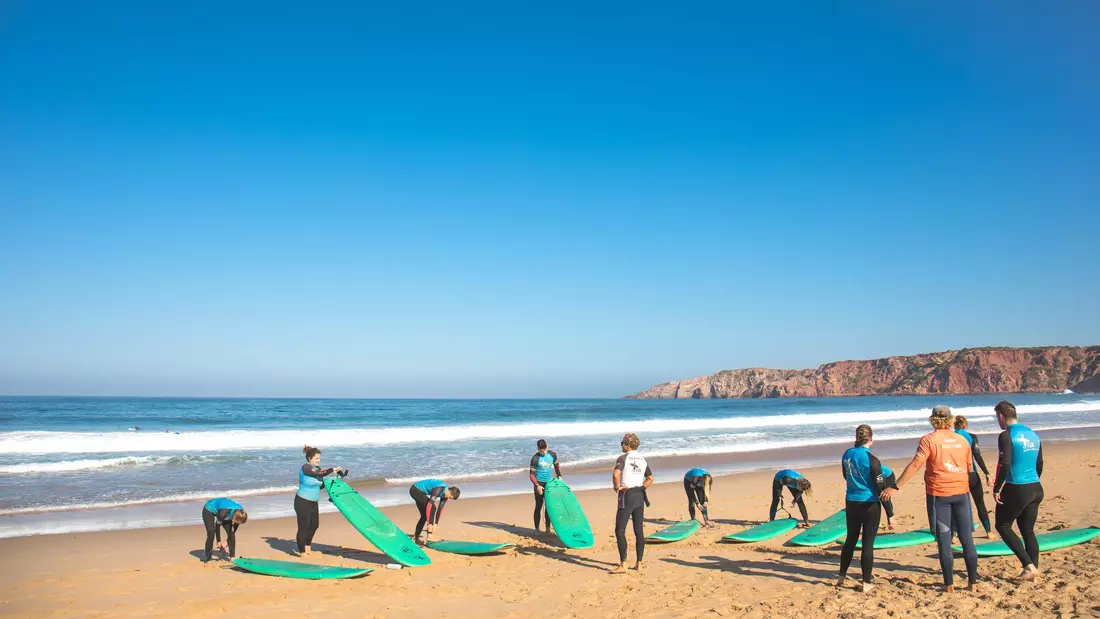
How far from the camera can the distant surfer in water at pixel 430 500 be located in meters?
8.92

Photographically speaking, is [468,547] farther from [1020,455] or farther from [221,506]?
[1020,455]

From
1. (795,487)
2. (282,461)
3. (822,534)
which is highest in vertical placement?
(795,487)

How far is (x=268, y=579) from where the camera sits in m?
7.30

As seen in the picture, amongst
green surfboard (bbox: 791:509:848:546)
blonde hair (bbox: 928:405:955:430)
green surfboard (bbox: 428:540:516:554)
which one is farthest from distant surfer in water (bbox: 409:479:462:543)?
blonde hair (bbox: 928:405:955:430)

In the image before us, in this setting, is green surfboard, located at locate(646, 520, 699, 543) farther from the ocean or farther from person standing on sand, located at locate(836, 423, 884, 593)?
the ocean

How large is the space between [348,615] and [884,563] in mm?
5674

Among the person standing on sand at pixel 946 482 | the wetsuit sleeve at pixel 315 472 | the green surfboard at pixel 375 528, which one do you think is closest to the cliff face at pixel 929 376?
the person standing on sand at pixel 946 482

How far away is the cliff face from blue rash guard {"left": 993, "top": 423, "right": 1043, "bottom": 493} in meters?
125

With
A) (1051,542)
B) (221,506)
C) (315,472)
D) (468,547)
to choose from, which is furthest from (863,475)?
(221,506)

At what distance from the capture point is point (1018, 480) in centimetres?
606

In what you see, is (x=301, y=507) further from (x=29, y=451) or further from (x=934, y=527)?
(x=29, y=451)

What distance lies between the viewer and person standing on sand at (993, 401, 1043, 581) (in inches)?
236

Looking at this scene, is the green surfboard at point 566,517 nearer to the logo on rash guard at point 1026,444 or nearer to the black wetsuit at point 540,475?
the black wetsuit at point 540,475

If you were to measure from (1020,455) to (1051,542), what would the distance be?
225 cm
